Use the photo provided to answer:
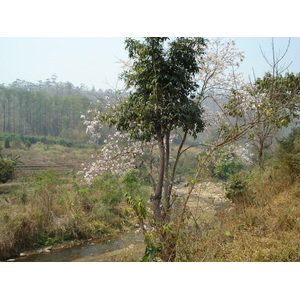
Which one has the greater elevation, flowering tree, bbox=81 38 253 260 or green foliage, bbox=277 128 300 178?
flowering tree, bbox=81 38 253 260

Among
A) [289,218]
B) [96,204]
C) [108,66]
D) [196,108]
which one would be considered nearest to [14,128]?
[96,204]

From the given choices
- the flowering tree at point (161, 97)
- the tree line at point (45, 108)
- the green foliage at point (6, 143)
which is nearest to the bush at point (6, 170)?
the green foliage at point (6, 143)

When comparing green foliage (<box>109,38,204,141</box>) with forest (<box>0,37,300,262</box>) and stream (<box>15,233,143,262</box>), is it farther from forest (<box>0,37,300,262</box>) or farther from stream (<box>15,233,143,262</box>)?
stream (<box>15,233,143,262</box>)

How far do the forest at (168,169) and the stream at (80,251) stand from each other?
6.6 inches

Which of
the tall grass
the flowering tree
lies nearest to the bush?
the tall grass

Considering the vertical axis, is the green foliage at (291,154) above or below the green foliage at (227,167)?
above

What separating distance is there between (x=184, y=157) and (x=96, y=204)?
2.20 m

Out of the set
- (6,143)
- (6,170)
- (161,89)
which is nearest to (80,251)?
(6,170)

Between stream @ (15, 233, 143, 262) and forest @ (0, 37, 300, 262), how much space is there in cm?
17

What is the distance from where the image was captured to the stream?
4.73m

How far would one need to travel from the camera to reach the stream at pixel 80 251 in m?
4.73

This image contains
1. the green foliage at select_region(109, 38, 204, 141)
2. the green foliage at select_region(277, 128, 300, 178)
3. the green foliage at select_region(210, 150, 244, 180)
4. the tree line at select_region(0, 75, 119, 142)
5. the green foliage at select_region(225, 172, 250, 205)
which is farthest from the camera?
the tree line at select_region(0, 75, 119, 142)

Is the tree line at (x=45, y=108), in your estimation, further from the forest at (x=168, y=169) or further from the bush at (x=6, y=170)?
the bush at (x=6, y=170)

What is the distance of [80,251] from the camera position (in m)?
5.16
